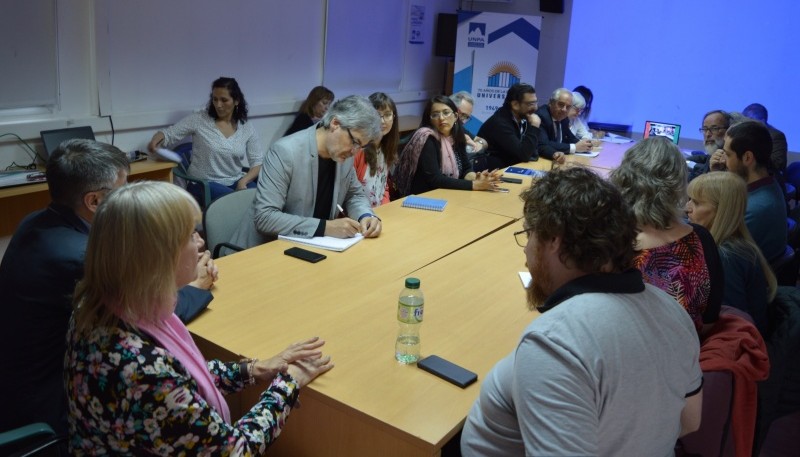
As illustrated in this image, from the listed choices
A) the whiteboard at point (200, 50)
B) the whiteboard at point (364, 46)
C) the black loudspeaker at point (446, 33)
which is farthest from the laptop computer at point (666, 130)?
the whiteboard at point (200, 50)

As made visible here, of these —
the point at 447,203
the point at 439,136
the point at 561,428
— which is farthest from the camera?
the point at 439,136

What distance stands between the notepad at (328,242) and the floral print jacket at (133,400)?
1.55 meters

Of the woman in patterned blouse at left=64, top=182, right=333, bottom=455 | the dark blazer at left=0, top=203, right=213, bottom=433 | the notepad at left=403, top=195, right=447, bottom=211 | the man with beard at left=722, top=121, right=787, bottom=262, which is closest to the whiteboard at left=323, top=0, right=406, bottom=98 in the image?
the notepad at left=403, top=195, right=447, bottom=211

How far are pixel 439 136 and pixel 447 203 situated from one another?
709 millimetres

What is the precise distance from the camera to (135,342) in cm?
139

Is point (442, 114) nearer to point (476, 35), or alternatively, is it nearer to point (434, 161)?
point (434, 161)

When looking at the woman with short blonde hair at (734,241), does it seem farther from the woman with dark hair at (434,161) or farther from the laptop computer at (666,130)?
the laptop computer at (666,130)

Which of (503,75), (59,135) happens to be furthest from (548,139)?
(59,135)

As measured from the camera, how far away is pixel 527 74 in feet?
27.2

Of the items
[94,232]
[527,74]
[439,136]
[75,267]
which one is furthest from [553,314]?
[527,74]

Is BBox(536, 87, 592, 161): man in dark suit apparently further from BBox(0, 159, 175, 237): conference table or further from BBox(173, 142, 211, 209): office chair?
BBox(0, 159, 175, 237): conference table

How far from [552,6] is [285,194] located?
6.35 m

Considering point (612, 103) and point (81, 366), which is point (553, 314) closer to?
point (81, 366)

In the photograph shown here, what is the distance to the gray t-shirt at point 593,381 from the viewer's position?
1198mm
